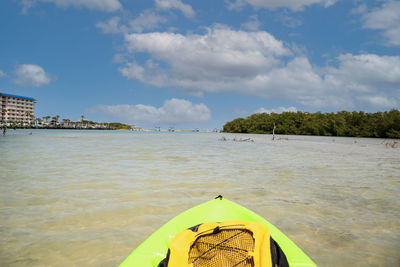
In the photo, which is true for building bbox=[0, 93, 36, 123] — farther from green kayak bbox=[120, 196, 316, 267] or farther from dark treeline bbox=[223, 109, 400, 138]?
green kayak bbox=[120, 196, 316, 267]

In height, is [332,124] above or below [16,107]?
below

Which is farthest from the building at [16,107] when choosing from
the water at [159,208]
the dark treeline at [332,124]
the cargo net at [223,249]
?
the cargo net at [223,249]

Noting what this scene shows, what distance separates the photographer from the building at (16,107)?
10975 cm

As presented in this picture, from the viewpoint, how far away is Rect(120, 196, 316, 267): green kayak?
6.63ft

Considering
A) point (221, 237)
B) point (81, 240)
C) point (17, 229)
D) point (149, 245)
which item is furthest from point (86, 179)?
point (221, 237)

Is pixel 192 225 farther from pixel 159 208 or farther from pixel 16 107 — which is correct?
pixel 16 107

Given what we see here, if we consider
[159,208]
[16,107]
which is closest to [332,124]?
[159,208]

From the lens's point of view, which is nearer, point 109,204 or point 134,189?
point 109,204

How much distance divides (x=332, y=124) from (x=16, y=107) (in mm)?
146437

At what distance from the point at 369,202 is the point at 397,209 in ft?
1.76

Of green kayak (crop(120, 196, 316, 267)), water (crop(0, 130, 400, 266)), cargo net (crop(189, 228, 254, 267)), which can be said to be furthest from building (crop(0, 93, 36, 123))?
cargo net (crop(189, 228, 254, 267))

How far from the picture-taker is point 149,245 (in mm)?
2227

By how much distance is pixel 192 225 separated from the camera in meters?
2.54

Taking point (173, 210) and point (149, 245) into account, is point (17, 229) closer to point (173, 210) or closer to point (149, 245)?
point (173, 210)
